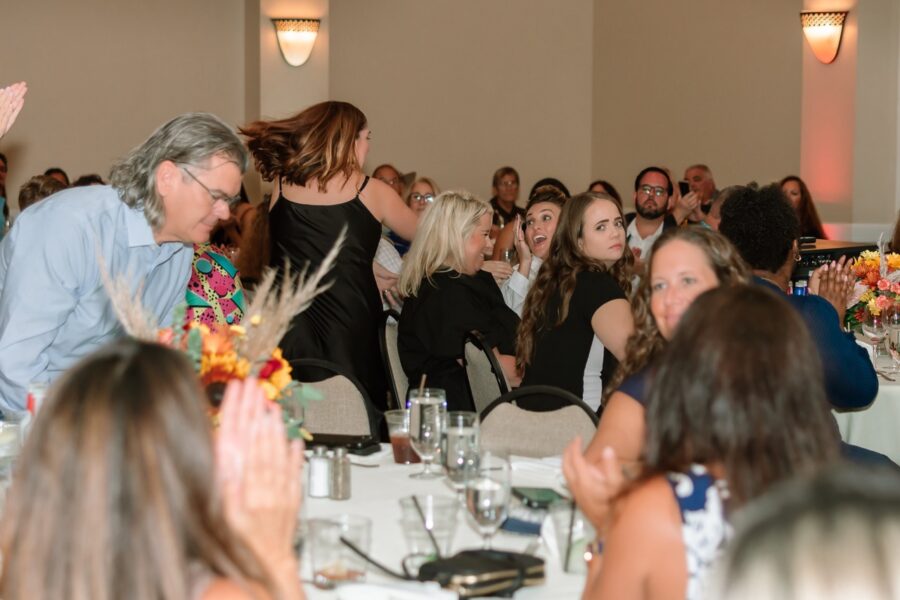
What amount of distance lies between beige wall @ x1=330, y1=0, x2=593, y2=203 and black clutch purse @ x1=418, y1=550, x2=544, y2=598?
8.59m

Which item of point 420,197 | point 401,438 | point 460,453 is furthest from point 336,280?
point 420,197

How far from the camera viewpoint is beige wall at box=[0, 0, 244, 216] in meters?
9.85

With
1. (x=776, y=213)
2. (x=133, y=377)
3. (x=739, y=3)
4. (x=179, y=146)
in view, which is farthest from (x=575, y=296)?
(x=739, y=3)

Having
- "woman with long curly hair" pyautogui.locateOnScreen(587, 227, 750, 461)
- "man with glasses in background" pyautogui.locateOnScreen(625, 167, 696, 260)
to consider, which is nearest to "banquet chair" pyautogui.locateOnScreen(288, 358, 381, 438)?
"woman with long curly hair" pyautogui.locateOnScreen(587, 227, 750, 461)

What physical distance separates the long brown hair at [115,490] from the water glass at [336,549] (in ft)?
2.38

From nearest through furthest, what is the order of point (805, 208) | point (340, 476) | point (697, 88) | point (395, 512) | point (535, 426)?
point (395, 512)
point (340, 476)
point (535, 426)
point (805, 208)
point (697, 88)

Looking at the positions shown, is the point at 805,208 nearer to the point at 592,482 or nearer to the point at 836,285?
the point at 836,285

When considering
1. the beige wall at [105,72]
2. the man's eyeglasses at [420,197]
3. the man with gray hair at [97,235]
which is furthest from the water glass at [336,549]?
the beige wall at [105,72]

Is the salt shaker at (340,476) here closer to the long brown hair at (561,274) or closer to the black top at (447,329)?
the long brown hair at (561,274)

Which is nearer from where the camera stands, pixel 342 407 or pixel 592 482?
pixel 592 482

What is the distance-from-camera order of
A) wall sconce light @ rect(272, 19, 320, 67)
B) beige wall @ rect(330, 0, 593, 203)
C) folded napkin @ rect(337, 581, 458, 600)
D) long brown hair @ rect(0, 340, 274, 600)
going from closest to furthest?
long brown hair @ rect(0, 340, 274, 600) < folded napkin @ rect(337, 581, 458, 600) < wall sconce light @ rect(272, 19, 320, 67) < beige wall @ rect(330, 0, 593, 203)

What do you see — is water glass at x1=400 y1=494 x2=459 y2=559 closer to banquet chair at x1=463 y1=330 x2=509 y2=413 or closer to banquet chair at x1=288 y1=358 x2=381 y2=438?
banquet chair at x1=288 y1=358 x2=381 y2=438

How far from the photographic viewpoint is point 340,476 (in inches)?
109

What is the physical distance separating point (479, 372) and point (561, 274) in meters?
0.60
